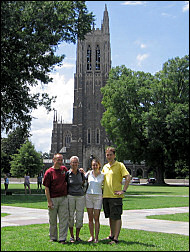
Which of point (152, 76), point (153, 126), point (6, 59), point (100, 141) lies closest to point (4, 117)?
point (6, 59)

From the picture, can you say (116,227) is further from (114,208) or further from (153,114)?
(153,114)

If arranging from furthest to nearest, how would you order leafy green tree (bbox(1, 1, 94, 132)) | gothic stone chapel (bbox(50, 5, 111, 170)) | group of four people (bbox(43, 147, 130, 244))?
gothic stone chapel (bbox(50, 5, 111, 170))
leafy green tree (bbox(1, 1, 94, 132))
group of four people (bbox(43, 147, 130, 244))

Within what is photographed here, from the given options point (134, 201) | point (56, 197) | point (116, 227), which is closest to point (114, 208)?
point (116, 227)

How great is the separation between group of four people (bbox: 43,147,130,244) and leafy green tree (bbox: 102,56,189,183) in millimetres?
32790

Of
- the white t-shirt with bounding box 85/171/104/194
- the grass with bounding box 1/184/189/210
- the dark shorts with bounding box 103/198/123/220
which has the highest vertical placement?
the white t-shirt with bounding box 85/171/104/194

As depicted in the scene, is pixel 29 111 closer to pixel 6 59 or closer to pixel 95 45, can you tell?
pixel 6 59

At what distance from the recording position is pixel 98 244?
→ 21.3 ft

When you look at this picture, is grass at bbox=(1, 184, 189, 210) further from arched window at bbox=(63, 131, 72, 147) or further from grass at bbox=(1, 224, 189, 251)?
arched window at bbox=(63, 131, 72, 147)

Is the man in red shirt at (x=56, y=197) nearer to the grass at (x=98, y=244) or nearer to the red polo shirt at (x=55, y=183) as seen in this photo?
the red polo shirt at (x=55, y=183)

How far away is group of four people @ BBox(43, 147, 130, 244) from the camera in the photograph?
269 inches

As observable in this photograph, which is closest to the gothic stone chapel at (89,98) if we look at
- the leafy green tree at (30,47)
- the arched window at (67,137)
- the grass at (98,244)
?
the arched window at (67,137)

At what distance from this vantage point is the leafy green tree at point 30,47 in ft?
59.8

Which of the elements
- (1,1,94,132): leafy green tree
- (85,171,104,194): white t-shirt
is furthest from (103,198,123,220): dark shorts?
(1,1,94,132): leafy green tree

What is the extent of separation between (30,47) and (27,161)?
145 feet
